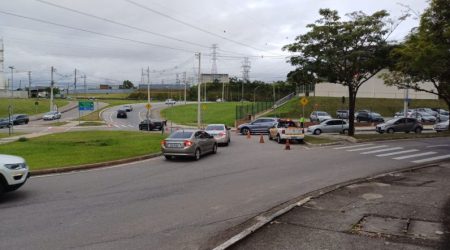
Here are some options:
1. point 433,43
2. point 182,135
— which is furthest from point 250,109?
point 182,135

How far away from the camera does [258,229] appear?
7.64m

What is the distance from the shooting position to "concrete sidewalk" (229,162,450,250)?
22.6 ft

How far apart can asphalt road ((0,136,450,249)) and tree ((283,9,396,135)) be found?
12128mm

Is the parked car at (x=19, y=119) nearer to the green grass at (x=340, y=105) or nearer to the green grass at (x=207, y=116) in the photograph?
the green grass at (x=207, y=116)

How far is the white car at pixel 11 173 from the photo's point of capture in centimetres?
1010

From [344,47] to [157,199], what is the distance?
22.9 meters

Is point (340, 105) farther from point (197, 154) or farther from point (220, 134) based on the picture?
point (197, 154)

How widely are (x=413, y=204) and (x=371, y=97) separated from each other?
223ft

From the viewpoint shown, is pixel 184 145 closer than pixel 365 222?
No

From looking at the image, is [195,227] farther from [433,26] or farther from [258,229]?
[433,26]

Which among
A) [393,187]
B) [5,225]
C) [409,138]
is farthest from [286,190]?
[409,138]

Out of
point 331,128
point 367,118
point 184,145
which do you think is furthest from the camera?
point 367,118

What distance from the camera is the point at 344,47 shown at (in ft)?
98.0

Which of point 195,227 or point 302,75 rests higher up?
point 302,75
